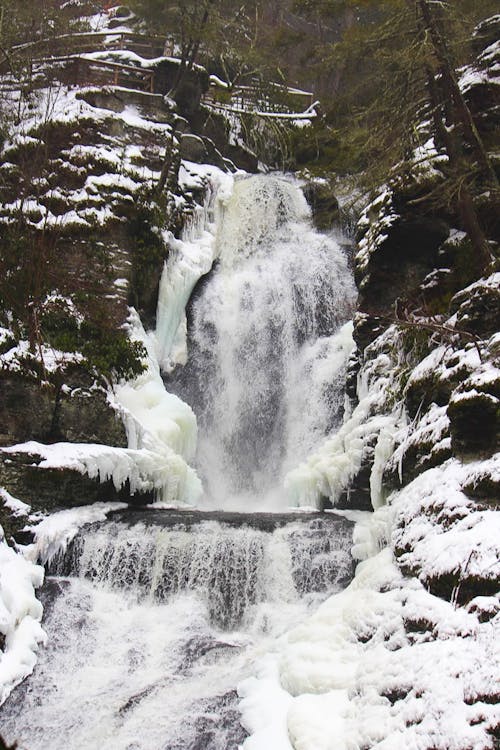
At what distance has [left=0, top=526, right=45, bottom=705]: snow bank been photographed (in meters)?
6.10

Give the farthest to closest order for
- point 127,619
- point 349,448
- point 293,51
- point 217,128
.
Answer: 1. point 293,51
2. point 217,128
3. point 349,448
4. point 127,619

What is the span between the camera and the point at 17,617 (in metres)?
6.82

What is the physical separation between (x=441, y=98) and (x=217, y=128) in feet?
38.9

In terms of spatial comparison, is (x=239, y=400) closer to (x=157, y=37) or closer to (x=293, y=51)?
(x=157, y=37)

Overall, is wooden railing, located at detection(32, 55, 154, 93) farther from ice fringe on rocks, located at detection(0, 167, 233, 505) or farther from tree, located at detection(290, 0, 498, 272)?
tree, located at detection(290, 0, 498, 272)

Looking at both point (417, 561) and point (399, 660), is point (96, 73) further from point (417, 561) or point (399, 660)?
point (399, 660)

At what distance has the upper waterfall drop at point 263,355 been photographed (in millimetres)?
12961

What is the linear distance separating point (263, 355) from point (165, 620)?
810 centimetres

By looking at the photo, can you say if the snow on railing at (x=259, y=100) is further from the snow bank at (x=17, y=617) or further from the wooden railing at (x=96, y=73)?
the snow bank at (x=17, y=617)

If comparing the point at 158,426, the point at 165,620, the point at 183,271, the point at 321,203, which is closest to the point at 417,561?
the point at 165,620

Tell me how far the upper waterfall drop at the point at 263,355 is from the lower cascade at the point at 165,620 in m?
3.33

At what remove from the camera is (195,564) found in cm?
778

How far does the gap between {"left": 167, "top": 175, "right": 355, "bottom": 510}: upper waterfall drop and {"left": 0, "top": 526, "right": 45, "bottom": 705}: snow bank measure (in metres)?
4.93

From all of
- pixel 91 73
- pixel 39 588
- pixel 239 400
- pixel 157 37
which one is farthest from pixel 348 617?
pixel 157 37
